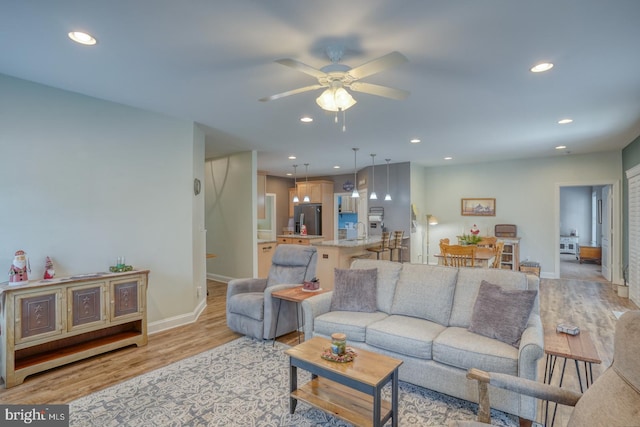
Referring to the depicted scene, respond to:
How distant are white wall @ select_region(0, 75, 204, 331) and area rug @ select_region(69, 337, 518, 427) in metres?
1.37

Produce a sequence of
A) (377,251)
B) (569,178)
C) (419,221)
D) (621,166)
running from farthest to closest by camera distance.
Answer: (419,221) → (569,178) → (621,166) → (377,251)

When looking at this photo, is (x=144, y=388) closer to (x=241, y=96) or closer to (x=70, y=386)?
(x=70, y=386)

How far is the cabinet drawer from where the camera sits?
2770mm

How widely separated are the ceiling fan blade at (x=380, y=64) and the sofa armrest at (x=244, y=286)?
9.49 feet

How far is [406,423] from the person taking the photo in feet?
7.38

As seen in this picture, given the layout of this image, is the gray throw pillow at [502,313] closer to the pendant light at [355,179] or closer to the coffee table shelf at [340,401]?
the coffee table shelf at [340,401]

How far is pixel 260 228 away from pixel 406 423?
7.80 metres

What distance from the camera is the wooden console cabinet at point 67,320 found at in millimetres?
2746

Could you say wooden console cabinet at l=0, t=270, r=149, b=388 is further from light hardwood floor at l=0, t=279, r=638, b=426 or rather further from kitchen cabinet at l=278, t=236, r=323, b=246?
kitchen cabinet at l=278, t=236, r=323, b=246

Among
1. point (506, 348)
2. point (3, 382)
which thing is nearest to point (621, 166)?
point (506, 348)

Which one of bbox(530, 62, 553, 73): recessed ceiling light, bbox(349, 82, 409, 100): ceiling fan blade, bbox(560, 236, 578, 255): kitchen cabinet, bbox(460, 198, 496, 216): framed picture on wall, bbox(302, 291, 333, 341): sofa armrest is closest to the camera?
bbox(349, 82, 409, 100): ceiling fan blade

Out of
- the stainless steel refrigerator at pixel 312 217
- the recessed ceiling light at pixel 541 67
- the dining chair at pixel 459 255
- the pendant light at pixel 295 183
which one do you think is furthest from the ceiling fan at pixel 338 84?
the stainless steel refrigerator at pixel 312 217

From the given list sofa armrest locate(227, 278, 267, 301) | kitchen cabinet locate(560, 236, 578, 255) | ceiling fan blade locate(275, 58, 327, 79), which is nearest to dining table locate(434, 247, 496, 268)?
sofa armrest locate(227, 278, 267, 301)

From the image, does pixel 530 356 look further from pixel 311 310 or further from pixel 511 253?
pixel 511 253
